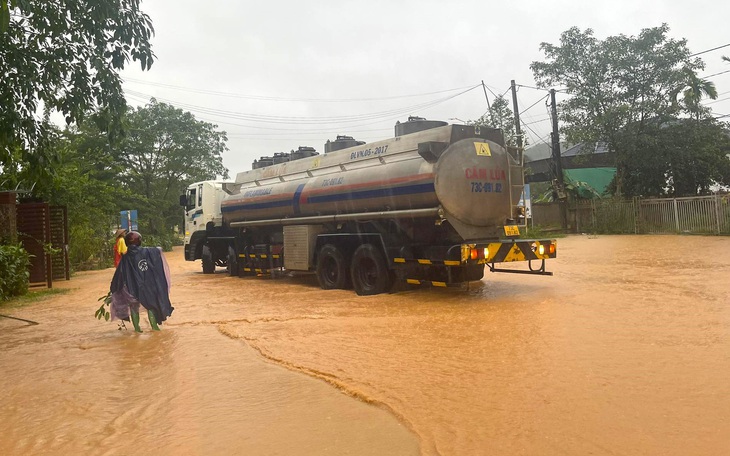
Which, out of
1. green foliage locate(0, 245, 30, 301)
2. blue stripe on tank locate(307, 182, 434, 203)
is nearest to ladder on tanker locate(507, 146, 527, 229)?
blue stripe on tank locate(307, 182, 434, 203)

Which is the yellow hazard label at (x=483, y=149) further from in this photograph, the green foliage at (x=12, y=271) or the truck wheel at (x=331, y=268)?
the green foliage at (x=12, y=271)

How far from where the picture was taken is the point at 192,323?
905 cm

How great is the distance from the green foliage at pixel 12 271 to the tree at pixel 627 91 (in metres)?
23.3

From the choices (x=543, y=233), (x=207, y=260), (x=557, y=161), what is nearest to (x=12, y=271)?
(x=207, y=260)

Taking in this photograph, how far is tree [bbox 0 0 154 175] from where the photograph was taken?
671 centimetres

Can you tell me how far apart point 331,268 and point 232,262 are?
526 centimetres

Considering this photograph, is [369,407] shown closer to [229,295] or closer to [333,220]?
[333,220]

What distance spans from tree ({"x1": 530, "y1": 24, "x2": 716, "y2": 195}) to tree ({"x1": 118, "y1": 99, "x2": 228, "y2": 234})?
2688cm

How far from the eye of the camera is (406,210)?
10500 mm

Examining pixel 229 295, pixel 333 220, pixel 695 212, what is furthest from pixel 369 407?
pixel 695 212

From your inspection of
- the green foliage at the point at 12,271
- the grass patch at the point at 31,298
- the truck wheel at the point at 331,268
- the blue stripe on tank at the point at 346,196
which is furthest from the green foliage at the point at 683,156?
the green foliage at the point at 12,271

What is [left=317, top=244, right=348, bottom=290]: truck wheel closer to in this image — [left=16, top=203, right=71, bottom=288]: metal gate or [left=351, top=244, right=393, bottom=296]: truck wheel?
[left=351, top=244, right=393, bottom=296]: truck wheel

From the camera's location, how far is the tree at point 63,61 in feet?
22.0

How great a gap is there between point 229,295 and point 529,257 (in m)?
6.21
